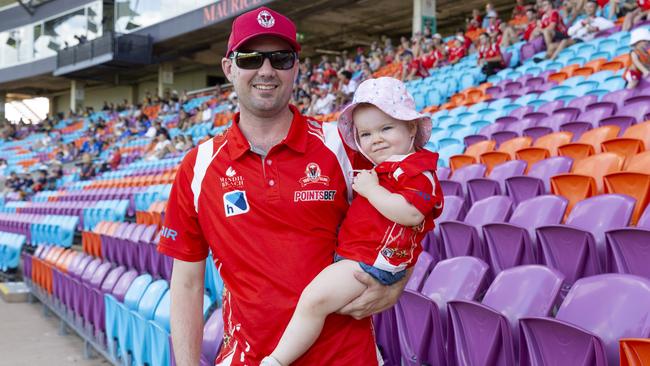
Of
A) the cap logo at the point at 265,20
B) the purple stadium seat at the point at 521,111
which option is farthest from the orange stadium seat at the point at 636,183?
the purple stadium seat at the point at 521,111

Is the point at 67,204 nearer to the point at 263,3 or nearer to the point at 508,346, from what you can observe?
the point at 263,3

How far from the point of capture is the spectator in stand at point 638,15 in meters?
7.35

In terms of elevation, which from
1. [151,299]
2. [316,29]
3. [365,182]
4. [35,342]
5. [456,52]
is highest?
[316,29]

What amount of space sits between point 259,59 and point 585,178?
8.36 ft

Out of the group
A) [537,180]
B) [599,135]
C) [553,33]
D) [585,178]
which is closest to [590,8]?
[553,33]

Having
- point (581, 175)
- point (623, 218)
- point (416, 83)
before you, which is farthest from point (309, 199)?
point (416, 83)

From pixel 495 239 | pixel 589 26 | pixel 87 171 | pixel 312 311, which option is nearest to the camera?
pixel 312 311

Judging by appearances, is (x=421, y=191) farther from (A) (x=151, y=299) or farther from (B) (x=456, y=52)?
(B) (x=456, y=52)

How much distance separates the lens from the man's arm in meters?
1.34

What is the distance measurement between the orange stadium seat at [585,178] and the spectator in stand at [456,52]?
754 centimetres

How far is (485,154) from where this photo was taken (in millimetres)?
4547

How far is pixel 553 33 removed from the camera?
27.9ft

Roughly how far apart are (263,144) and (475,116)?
218 inches

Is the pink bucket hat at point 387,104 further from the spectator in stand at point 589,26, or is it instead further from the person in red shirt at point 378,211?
the spectator in stand at point 589,26
